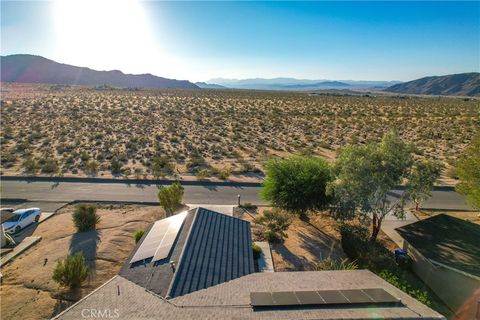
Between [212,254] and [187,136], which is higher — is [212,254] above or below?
above

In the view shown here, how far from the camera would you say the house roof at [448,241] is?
47.7 ft

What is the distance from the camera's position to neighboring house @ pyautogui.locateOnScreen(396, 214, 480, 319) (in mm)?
13625

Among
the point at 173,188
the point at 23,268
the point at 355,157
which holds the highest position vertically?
the point at 355,157

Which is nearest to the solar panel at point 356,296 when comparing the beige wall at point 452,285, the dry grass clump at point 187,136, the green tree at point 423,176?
the beige wall at point 452,285

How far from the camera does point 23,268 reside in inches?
650

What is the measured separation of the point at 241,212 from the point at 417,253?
12.0 metres

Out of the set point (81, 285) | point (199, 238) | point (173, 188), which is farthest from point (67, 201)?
point (199, 238)

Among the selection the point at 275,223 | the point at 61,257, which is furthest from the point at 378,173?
the point at 61,257

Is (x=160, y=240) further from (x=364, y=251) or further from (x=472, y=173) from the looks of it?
(x=472, y=173)

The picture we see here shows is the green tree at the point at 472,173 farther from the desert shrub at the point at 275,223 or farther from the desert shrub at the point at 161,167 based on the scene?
the desert shrub at the point at 161,167

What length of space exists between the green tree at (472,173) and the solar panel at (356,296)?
13883 millimetres

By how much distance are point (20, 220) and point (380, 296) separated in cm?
2186

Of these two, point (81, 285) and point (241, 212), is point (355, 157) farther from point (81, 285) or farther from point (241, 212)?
point (81, 285)

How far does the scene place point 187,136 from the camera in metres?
49.5
